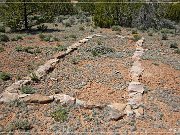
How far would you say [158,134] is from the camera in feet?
33.4

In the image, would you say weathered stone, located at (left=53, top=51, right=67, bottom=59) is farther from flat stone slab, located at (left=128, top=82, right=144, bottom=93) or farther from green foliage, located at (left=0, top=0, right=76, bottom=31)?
green foliage, located at (left=0, top=0, right=76, bottom=31)

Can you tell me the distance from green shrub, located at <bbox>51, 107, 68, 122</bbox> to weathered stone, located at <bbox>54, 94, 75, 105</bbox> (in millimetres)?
421

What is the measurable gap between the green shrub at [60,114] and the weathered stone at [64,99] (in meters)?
0.42

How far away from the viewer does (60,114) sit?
436 inches

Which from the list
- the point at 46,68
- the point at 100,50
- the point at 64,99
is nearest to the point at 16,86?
the point at 64,99

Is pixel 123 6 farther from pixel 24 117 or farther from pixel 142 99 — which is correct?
pixel 24 117

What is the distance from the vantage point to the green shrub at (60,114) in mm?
10869

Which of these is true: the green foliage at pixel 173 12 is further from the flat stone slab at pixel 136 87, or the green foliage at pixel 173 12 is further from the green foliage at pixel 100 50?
the flat stone slab at pixel 136 87

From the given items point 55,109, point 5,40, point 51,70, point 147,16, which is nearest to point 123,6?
point 147,16

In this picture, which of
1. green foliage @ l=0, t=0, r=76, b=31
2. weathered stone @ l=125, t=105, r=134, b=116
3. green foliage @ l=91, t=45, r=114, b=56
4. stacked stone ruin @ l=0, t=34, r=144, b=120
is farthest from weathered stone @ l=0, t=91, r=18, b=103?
green foliage @ l=0, t=0, r=76, b=31

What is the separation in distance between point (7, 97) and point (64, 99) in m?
2.07

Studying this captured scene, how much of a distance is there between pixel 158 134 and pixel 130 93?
291 centimetres

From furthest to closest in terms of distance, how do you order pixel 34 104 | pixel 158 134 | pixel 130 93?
pixel 130 93 < pixel 34 104 < pixel 158 134

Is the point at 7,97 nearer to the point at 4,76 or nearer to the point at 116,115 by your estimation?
the point at 4,76
